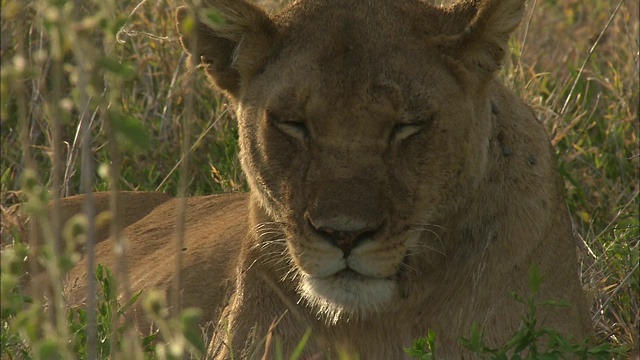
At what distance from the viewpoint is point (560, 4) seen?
22.8 feet

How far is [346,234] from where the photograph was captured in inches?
102

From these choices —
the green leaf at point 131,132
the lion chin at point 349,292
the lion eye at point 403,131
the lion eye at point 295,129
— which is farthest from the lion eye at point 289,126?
the green leaf at point 131,132

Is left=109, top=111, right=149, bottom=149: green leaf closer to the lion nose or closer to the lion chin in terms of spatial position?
the lion nose

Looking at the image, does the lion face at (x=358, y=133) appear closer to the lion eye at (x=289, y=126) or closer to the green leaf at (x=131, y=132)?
the lion eye at (x=289, y=126)

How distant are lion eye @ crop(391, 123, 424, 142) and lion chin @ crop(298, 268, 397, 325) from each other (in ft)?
1.04

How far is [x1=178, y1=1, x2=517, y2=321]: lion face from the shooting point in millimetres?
2670

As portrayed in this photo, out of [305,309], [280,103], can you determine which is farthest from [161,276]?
[280,103]

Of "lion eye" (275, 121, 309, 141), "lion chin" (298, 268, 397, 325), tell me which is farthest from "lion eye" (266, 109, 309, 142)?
"lion chin" (298, 268, 397, 325)

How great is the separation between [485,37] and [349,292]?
0.71m

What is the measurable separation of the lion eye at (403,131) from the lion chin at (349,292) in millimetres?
318

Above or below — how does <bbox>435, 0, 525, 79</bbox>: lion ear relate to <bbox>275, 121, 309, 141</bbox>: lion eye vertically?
above

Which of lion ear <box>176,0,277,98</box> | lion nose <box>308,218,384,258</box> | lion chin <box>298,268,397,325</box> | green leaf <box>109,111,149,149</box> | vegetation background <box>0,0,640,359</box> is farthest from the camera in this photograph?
vegetation background <box>0,0,640,359</box>

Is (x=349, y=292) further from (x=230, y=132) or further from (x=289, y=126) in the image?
(x=230, y=132)

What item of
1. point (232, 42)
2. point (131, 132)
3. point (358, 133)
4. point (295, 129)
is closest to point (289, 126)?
point (295, 129)
